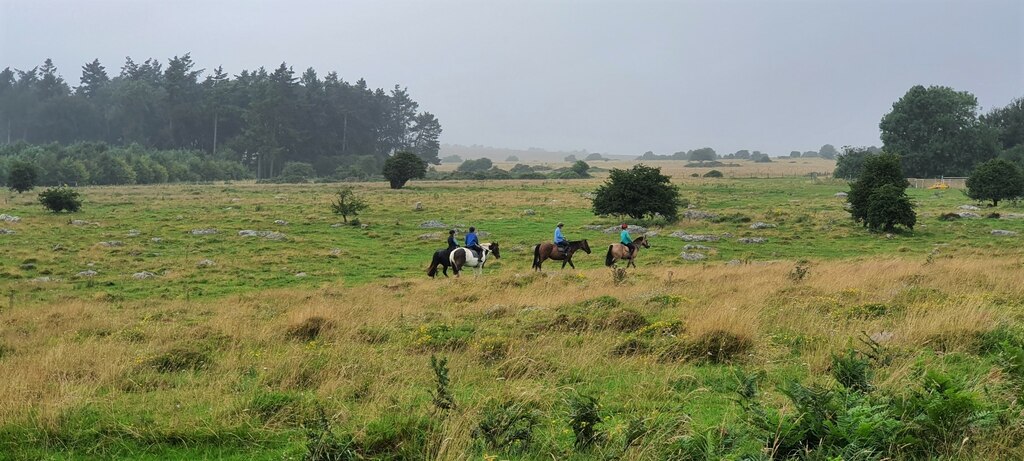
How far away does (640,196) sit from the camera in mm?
39312

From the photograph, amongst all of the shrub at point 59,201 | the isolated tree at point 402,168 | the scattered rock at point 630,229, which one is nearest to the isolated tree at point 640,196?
the scattered rock at point 630,229

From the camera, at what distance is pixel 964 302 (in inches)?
386

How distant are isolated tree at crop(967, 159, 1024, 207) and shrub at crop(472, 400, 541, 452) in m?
54.0

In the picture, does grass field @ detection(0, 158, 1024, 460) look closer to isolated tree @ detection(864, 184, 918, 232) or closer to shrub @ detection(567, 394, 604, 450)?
shrub @ detection(567, 394, 604, 450)

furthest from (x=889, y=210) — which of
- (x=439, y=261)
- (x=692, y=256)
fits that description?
(x=439, y=261)

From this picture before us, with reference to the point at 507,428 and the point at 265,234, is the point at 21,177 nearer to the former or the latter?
the point at 265,234

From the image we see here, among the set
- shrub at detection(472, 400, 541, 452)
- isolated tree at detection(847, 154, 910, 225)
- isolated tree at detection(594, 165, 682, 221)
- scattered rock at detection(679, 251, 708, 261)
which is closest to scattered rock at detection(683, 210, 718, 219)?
isolated tree at detection(594, 165, 682, 221)

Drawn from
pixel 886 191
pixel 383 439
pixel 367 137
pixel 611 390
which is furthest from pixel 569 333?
pixel 367 137

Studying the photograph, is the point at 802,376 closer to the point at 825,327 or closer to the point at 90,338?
the point at 825,327

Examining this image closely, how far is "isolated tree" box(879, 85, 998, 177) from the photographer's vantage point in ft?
275

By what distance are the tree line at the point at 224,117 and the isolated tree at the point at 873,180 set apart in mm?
92984

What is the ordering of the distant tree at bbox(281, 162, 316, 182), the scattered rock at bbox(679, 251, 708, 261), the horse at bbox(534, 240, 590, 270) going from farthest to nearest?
1. the distant tree at bbox(281, 162, 316, 182)
2. the scattered rock at bbox(679, 251, 708, 261)
3. the horse at bbox(534, 240, 590, 270)

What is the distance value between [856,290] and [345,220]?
106 feet

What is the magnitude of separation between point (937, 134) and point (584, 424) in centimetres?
9912
